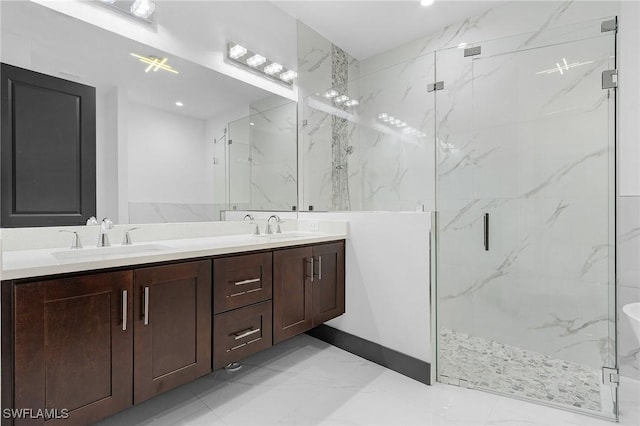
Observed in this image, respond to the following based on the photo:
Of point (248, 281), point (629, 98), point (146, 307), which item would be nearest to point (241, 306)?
point (248, 281)

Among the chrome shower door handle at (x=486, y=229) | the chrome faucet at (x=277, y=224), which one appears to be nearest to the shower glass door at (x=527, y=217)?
the chrome shower door handle at (x=486, y=229)

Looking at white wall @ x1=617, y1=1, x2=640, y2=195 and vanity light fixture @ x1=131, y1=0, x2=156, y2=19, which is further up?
vanity light fixture @ x1=131, y1=0, x2=156, y2=19

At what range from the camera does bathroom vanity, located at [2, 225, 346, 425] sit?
1.02 meters

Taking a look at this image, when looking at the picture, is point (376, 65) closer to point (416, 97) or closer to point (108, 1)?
point (416, 97)

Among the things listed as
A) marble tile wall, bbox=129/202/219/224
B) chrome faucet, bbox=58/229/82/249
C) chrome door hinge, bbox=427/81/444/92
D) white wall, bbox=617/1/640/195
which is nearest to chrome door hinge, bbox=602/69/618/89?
white wall, bbox=617/1/640/195

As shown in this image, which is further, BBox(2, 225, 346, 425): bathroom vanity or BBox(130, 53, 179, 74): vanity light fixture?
BBox(130, 53, 179, 74): vanity light fixture

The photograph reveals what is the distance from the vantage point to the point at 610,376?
66.2 inches

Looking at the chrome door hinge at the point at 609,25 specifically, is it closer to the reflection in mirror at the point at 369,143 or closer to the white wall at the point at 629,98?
the white wall at the point at 629,98

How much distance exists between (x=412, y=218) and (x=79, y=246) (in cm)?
186

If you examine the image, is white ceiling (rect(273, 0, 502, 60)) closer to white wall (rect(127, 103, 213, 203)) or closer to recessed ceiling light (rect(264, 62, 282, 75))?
recessed ceiling light (rect(264, 62, 282, 75))

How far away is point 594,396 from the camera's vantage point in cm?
169

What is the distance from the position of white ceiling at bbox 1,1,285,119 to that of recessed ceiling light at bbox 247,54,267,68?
0.28 m

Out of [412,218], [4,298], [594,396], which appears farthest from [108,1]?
[594,396]

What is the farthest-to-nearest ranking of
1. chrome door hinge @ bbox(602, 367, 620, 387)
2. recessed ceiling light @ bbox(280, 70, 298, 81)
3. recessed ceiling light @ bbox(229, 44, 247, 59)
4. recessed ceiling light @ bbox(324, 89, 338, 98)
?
recessed ceiling light @ bbox(324, 89, 338, 98), recessed ceiling light @ bbox(280, 70, 298, 81), recessed ceiling light @ bbox(229, 44, 247, 59), chrome door hinge @ bbox(602, 367, 620, 387)
